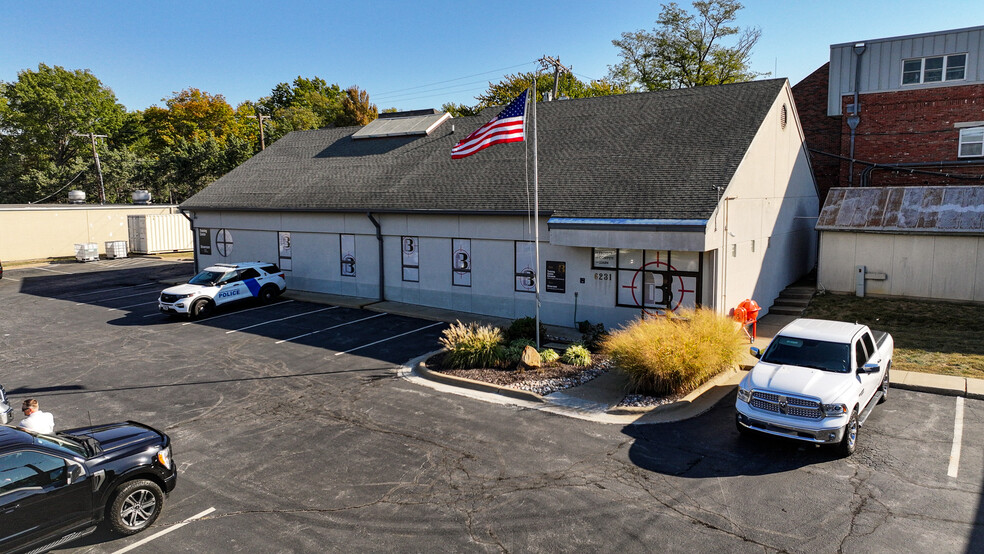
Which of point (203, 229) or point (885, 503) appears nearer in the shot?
Answer: point (885, 503)

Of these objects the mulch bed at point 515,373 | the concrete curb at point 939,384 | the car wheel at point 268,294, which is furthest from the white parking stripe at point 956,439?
the car wheel at point 268,294

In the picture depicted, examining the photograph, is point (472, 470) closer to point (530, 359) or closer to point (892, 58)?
point (530, 359)

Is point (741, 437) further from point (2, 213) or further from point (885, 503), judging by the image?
point (2, 213)

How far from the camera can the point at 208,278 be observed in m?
23.6

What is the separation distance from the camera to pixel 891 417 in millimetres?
12125

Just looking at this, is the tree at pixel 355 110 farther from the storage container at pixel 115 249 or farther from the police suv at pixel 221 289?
the police suv at pixel 221 289

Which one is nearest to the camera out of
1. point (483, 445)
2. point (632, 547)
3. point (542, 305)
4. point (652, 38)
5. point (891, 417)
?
point (632, 547)

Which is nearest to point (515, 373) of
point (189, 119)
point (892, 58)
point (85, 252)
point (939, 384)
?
point (939, 384)

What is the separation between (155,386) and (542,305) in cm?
1099

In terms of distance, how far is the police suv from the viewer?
2212 cm

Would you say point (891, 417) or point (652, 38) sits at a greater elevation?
point (652, 38)

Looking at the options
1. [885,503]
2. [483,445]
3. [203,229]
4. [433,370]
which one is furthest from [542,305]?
[203,229]

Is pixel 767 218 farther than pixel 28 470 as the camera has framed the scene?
Yes

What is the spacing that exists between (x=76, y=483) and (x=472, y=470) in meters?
5.30
